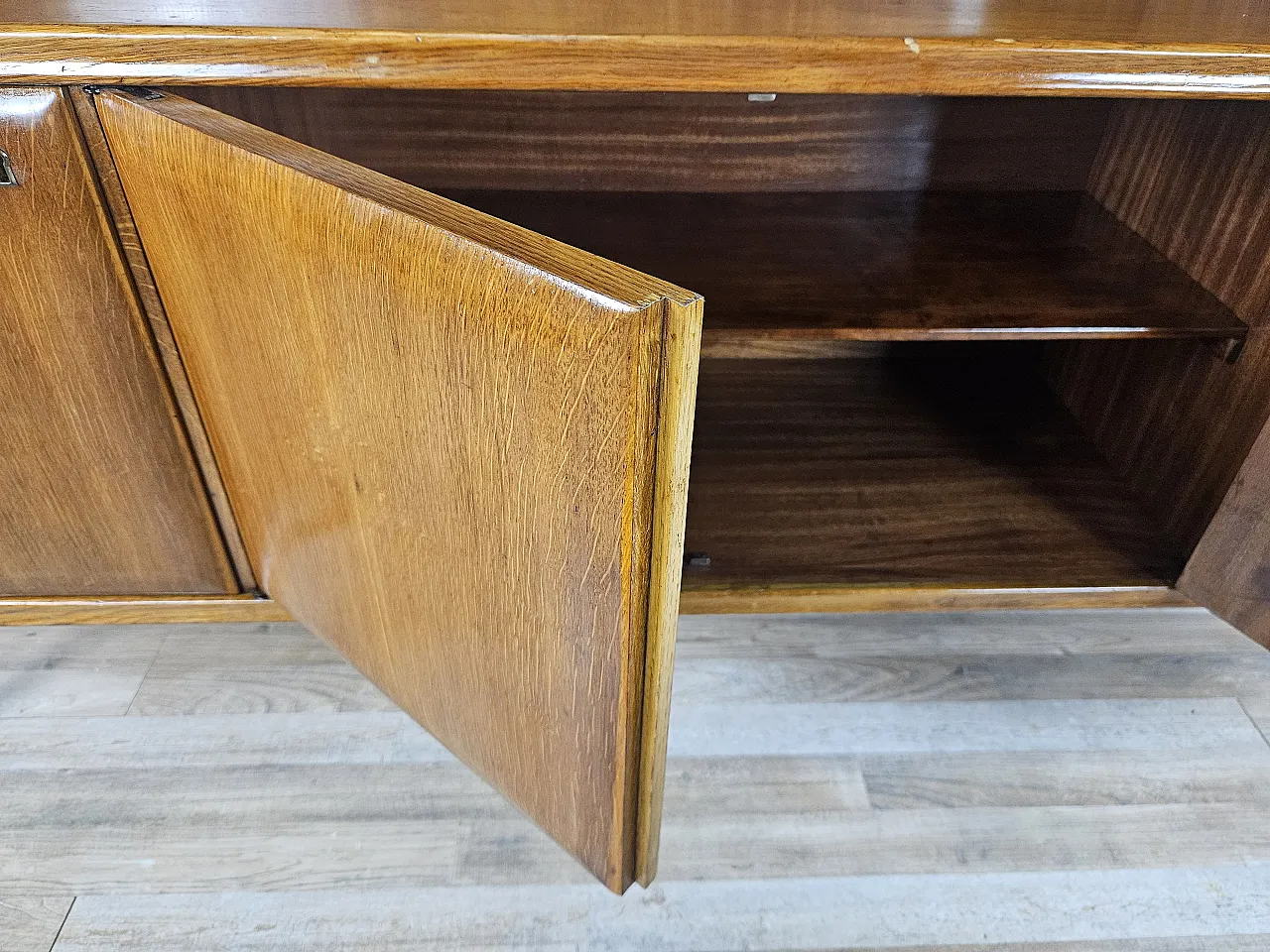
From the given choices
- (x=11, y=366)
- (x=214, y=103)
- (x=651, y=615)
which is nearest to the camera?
(x=651, y=615)

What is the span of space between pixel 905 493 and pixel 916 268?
22 cm

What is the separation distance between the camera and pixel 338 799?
0.73 meters

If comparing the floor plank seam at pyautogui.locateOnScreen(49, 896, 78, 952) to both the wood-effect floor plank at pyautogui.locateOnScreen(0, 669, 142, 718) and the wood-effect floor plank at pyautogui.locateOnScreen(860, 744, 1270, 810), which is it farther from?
the wood-effect floor plank at pyautogui.locateOnScreen(860, 744, 1270, 810)

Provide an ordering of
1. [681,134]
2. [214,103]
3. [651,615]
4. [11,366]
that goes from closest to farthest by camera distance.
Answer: [651,615]
[11,366]
[214,103]
[681,134]

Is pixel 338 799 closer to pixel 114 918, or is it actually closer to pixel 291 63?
pixel 114 918

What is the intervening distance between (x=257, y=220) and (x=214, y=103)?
34cm

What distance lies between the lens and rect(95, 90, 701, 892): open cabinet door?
37 centimetres

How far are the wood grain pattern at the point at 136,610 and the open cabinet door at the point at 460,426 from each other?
156 millimetres

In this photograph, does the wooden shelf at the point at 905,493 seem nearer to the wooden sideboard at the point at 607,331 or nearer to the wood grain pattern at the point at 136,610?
the wooden sideboard at the point at 607,331

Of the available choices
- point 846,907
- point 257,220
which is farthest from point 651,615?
point 846,907

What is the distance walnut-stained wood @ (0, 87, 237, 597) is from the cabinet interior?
0.19 meters

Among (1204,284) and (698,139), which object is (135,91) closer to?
(698,139)

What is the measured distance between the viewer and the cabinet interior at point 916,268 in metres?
0.70

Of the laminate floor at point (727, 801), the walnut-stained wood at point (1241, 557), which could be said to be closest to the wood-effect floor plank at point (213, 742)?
the laminate floor at point (727, 801)
